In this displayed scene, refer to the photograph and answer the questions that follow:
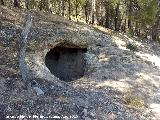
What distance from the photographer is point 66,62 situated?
2238 cm

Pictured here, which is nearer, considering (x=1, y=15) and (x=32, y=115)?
(x=32, y=115)

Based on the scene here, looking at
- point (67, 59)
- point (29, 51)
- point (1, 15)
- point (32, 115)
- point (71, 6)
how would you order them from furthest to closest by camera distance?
point (71, 6) < point (67, 59) < point (1, 15) < point (29, 51) < point (32, 115)

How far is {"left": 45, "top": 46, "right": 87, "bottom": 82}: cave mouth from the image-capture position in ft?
69.1

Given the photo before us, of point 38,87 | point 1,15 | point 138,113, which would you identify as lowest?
point 138,113

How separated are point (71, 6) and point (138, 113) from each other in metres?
21.2

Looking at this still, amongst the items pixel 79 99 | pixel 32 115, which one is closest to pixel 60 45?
pixel 79 99

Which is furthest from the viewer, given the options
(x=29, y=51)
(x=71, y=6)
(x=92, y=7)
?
(x=71, y=6)

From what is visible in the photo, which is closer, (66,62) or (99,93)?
(99,93)

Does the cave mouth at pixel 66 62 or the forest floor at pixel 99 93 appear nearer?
the forest floor at pixel 99 93

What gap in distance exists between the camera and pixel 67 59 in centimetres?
2242

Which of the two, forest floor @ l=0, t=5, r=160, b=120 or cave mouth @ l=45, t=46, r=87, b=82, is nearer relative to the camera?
forest floor @ l=0, t=5, r=160, b=120

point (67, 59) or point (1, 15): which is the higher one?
point (1, 15)

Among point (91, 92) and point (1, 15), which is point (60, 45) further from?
point (91, 92)

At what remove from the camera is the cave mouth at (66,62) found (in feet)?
69.1
